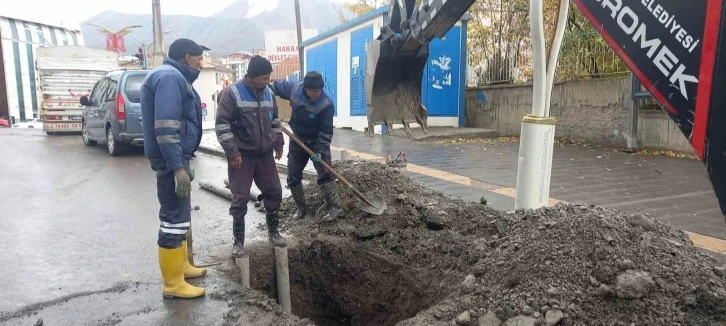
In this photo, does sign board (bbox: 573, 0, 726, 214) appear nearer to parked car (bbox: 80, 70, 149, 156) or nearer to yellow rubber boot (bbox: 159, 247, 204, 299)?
yellow rubber boot (bbox: 159, 247, 204, 299)

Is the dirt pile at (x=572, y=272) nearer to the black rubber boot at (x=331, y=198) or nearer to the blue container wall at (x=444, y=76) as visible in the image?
the black rubber boot at (x=331, y=198)

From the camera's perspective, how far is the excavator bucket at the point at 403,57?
218 inches

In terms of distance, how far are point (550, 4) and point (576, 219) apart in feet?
36.9

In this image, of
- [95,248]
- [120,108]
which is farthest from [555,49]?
[120,108]

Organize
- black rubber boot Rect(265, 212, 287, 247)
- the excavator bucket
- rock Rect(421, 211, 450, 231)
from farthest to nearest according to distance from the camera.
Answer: the excavator bucket < black rubber boot Rect(265, 212, 287, 247) < rock Rect(421, 211, 450, 231)

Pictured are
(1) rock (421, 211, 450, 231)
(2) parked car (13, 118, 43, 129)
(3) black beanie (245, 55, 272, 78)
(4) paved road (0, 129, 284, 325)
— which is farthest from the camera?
(2) parked car (13, 118, 43, 129)

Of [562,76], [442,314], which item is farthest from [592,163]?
[442,314]

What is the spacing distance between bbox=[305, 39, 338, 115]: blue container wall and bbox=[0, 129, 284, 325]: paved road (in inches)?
344

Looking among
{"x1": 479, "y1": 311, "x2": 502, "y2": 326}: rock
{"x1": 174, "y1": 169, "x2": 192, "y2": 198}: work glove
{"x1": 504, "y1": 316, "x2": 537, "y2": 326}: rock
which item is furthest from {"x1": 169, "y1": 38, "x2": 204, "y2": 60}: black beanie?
{"x1": 504, "y1": 316, "x2": 537, "y2": 326}: rock

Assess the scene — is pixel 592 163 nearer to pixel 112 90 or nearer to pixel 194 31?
pixel 112 90

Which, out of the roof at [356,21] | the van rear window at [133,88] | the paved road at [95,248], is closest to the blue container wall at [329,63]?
the roof at [356,21]

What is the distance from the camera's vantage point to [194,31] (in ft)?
413

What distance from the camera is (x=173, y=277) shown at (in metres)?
3.85

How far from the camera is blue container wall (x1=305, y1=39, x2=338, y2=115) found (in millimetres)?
17797
